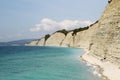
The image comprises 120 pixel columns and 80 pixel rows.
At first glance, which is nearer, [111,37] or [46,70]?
[46,70]

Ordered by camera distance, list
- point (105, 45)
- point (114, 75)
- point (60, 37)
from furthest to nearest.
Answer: point (60, 37)
point (105, 45)
point (114, 75)

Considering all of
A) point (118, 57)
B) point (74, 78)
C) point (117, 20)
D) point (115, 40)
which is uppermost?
point (117, 20)

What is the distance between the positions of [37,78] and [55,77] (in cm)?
179

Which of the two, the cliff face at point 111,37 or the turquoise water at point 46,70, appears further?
the cliff face at point 111,37

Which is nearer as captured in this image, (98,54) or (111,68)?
(111,68)

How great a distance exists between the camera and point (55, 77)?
24828 millimetres

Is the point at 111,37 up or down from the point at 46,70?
up

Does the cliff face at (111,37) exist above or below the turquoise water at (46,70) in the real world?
above

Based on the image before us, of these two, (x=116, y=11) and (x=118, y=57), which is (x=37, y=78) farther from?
(x=116, y=11)

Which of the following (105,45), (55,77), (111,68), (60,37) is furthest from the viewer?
(60,37)

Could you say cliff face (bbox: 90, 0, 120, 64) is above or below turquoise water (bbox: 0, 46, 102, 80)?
above

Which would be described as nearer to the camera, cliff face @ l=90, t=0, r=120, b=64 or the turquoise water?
the turquoise water

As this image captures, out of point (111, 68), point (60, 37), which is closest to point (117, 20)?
point (111, 68)

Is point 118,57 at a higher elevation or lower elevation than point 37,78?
higher
